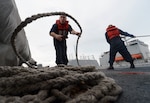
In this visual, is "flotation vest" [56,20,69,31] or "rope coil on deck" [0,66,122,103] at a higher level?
"flotation vest" [56,20,69,31]

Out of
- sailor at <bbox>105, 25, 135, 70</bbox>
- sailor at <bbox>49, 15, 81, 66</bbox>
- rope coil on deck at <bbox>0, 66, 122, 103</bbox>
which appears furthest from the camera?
sailor at <bbox>105, 25, 135, 70</bbox>

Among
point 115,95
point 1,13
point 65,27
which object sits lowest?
point 115,95

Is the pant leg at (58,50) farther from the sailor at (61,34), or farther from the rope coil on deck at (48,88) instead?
the rope coil on deck at (48,88)

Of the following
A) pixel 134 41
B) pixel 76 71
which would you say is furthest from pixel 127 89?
pixel 134 41

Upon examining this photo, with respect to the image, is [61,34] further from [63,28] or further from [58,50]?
[58,50]

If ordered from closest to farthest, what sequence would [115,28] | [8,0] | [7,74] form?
[7,74] < [8,0] < [115,28]

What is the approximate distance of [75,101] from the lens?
762mm

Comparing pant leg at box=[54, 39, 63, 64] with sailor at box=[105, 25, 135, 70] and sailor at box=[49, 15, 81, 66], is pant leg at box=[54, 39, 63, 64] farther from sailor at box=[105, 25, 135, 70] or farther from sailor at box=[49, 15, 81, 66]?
sailor at box=[105, 25, 135, 70]

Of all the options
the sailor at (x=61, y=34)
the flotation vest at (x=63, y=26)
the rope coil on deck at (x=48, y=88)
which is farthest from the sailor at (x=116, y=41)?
the rope coil on deck at (x=48, y=88)

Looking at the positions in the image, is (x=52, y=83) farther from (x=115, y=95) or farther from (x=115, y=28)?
(x=115, y=28)

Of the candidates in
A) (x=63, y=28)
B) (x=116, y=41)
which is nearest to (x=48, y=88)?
(x=63, y=28)

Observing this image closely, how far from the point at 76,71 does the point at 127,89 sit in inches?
13.7

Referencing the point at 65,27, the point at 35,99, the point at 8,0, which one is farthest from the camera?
the point at 65,27

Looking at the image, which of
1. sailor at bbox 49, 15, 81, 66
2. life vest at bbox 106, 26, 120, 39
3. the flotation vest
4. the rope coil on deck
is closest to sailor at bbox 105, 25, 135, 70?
life vest at bbox 106, 26, 120, 39
